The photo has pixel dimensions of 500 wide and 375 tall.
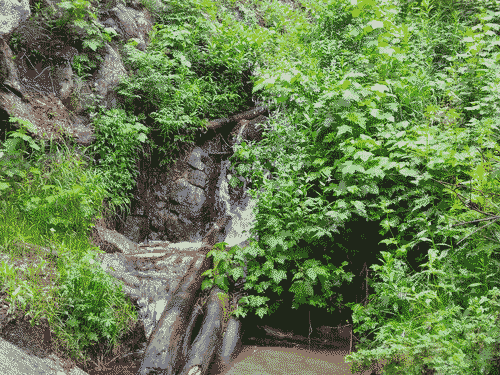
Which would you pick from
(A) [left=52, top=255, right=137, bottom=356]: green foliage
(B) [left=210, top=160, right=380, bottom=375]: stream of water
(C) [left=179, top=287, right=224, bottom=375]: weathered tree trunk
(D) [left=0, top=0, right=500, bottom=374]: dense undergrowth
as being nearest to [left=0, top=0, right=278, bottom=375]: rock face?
(C) [left=179, top=287, right=224, bottom=375]: weathered tree trunk

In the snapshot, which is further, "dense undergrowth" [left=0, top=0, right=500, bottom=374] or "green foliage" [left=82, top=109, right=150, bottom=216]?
"green foliage" [left=82, top=109, right=150, bottom=216]

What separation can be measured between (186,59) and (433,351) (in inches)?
261

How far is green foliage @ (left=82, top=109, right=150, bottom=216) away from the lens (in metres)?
5.39

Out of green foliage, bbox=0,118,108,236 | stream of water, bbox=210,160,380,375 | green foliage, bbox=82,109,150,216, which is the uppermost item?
green foliage, bbox=82,109,150,216

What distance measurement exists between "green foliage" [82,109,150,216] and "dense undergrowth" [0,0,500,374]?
0.03 m

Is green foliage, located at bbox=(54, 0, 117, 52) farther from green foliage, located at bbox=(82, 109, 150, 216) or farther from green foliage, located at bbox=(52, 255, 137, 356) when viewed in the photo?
Result: green foliage, located at bbox=(52, 255, 137, 356)

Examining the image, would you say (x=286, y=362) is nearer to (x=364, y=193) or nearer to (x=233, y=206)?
(x=364, y=193)

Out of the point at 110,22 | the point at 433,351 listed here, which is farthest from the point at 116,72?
the point at 433,351

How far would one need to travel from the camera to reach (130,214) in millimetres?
5711

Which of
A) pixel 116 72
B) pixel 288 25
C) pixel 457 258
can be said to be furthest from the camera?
pixel 288 25

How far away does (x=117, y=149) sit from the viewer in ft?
18.2

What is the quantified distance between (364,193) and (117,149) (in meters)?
4.17

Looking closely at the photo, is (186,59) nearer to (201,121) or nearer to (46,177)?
(201,121)

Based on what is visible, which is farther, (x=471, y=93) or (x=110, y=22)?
(x=110, y=22)
